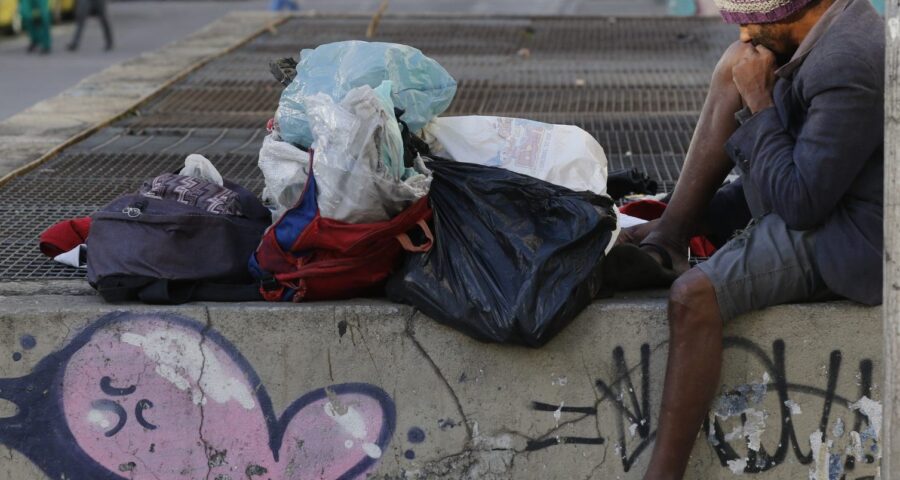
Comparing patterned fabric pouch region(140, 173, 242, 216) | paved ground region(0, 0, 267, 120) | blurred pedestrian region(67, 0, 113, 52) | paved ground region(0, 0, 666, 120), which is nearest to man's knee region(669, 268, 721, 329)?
patterned fabric pouch region(140, 173, 242, 216)

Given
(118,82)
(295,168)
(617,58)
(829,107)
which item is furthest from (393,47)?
(617,58)

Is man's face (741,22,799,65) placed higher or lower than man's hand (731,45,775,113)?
higher

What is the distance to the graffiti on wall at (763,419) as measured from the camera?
11.3 feet

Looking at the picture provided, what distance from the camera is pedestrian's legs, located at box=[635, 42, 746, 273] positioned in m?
3.61

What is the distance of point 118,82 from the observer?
7734 millimetres

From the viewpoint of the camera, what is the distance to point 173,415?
3541mm

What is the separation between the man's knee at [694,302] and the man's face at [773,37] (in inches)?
25.5

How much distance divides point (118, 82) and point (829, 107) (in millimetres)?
5553

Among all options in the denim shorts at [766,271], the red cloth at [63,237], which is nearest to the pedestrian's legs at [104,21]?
the red cloth at [63,237]

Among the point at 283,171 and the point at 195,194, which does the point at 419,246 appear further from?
the point at 195,194

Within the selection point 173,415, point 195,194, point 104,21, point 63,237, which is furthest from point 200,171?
point 104,21

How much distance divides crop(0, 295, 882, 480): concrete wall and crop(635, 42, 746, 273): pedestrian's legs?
1.21 feet

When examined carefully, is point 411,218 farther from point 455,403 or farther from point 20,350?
point 20,350

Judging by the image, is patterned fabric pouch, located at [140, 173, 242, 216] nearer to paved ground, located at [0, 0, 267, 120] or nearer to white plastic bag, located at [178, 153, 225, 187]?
white plastic bag, located at [178, 153, 225, 187]
